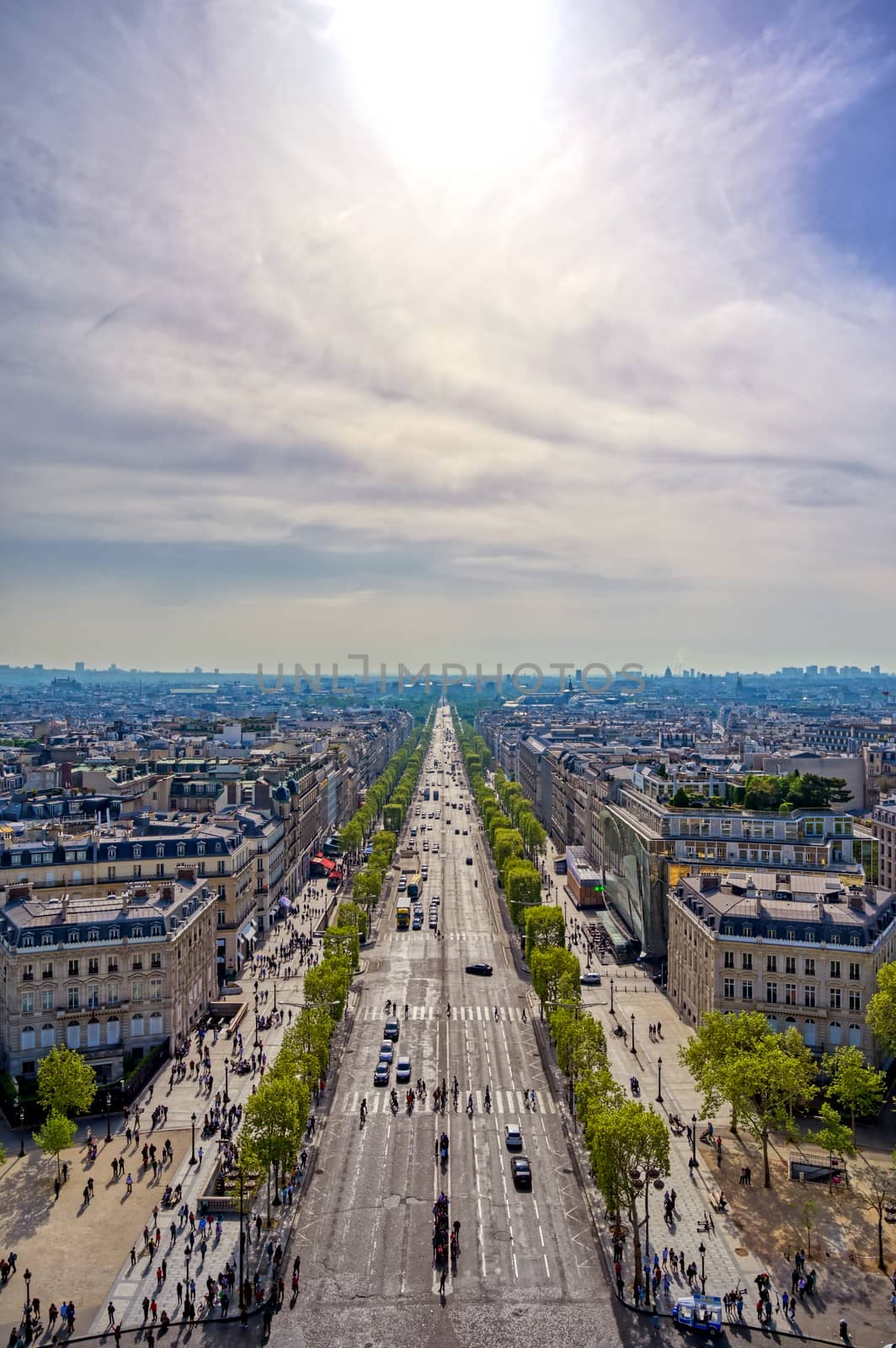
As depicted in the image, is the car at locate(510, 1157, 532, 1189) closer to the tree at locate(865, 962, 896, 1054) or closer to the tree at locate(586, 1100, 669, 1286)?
the tree at locate(586, 1100, 669, 1286)

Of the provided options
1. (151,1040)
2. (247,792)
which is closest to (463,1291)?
(151,1040)

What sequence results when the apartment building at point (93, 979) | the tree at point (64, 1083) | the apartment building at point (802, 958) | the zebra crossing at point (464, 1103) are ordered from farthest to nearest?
the apartment building at point (802, 958), the apartment building at point (93, 979), the zebra crossing at point (464, 1103), the tree at point (64, 1083)

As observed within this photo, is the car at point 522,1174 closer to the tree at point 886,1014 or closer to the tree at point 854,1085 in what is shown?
the tree at point 854,1085

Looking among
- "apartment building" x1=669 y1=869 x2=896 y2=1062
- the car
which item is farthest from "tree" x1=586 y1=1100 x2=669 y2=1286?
"apartment building" x1=669 y1=869 x2=896 y2=1062

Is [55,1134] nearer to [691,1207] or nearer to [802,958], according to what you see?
[691,1207]

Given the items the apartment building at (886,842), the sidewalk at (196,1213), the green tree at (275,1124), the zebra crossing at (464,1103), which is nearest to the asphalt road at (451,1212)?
the zebra crossing at (464,1103)

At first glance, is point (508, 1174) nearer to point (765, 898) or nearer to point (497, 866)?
point (765, 898)

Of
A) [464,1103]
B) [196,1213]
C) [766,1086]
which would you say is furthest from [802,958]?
[196,1213]
